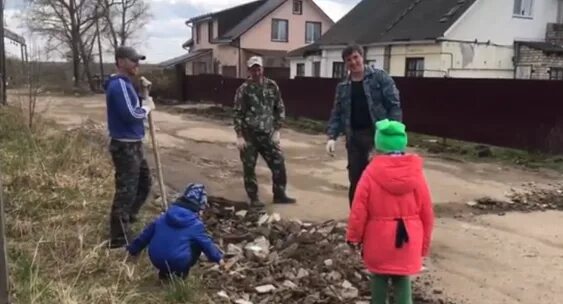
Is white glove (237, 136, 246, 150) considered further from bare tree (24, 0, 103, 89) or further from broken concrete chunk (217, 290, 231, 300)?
bare tree (24, 0, 103, 89)

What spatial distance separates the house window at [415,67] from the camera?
23.5 meters

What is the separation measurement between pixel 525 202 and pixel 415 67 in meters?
16.9

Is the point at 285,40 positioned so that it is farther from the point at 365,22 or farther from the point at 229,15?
the point at 365,22

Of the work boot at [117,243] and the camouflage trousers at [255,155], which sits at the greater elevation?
the camouflage trousers at [255,155]

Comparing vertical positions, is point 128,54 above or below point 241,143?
above

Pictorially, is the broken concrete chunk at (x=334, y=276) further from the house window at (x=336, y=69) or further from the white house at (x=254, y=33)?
the white house at (x=254, y=33)

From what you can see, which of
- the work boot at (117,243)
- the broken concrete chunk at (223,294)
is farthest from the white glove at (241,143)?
the broken concrete chunk at (223,294)

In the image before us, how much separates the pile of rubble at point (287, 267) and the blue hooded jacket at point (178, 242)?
30 centimetres

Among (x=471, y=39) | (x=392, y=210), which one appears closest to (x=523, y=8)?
(x=471, y=39)

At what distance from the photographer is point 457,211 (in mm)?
7117

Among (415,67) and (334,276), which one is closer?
(334,276)

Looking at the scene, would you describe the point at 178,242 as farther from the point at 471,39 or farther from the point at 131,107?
the point at 471,39

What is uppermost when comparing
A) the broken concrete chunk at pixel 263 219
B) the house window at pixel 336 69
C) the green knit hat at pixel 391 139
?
the house window at pixel 336 69

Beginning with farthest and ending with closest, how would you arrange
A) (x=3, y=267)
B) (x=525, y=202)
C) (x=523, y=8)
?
1. (x=523, y=8)
2. (x=525, y=202)
3. (x=3, y=267)
